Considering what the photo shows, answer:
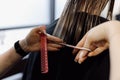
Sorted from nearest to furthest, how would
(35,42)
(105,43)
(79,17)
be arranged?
(105,43) < (79,17) < (35,42)

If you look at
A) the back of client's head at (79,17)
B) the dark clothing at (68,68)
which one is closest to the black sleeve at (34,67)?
the dark clothing at (68,68)

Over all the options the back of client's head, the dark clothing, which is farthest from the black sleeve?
the back of client's head

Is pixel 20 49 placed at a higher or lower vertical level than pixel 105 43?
lower

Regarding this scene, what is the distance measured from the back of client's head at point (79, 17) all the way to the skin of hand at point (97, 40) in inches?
2.3

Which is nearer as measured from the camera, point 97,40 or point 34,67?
point 97,40

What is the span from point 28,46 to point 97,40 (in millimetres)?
314

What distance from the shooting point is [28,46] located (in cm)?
75

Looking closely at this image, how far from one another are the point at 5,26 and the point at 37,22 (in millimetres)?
311

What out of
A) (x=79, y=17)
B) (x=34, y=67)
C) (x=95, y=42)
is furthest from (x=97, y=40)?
(x=34, y=67)

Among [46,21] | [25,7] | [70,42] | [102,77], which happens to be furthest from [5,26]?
[102,77]

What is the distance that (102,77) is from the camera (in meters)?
0.50

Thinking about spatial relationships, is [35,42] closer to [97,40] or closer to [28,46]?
[28,46]

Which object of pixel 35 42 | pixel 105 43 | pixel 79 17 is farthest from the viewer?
pixel 35 42

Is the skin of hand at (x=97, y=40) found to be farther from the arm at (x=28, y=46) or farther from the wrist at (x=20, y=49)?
the wrist at (x=20, y=49)
